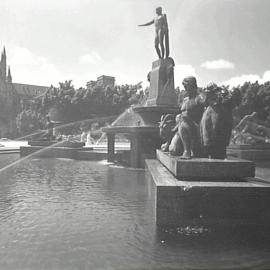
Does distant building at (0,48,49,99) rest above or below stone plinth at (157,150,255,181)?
above

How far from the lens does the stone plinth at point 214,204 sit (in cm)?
434

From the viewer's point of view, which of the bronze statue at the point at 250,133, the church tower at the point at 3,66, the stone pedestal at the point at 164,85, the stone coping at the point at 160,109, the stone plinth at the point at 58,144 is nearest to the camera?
the stone coping at the point at 160,109

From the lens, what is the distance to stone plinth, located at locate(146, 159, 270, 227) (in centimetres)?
434

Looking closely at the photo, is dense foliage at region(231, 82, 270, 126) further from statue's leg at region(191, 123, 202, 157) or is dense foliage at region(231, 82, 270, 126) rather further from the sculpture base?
statue's leg at region(191, 123, 202, 157)

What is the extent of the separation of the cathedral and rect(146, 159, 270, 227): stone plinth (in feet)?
246

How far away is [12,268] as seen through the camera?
3146mm

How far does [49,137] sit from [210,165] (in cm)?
1669

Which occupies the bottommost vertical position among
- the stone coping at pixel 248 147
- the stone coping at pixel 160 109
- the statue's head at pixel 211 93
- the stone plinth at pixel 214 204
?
the stone plinth at pixel 214 204

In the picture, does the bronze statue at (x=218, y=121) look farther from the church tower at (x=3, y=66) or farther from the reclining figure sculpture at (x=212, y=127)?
the church tower at (x=3, y=66)

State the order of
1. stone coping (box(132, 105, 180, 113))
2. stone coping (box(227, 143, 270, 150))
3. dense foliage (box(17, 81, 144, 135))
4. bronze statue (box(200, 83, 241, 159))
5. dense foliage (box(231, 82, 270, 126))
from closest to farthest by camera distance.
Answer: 1. bronze statue (box(200, 83, 241, 159))
2. stone coping (box(132, 105, 180, 113))
3. stone coping (box(227, 143, 270, 150))
4. dense foliage (box(231, 82, 270, 126))
5. dense foliage (box(17, 81, 144, 135))

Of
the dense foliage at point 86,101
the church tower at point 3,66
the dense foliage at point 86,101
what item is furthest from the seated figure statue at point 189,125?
the church tower at point 3,66

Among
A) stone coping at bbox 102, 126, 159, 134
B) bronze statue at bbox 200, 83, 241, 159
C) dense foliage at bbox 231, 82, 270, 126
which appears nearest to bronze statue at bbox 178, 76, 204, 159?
bronze statue at bbox 200, 83, 241, 159

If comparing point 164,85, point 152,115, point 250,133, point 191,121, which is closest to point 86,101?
point 250,133

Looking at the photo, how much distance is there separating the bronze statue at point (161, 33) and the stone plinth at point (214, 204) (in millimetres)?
10622
